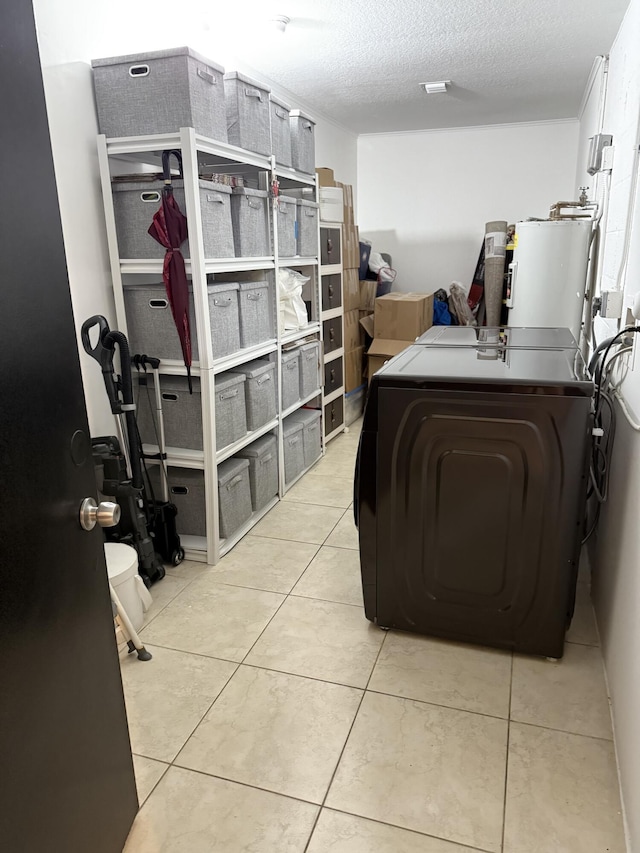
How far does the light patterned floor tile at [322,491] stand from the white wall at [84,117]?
4.06 feet

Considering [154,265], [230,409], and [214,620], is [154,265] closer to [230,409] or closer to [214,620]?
[230,409]

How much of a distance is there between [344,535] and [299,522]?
283 mm

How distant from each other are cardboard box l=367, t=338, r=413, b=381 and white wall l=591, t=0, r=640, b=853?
6.74 ft

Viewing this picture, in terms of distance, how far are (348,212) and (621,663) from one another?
157 inches

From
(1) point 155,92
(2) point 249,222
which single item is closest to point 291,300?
(2) point 249,222

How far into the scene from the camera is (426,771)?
167cm

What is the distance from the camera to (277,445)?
3.45 meters

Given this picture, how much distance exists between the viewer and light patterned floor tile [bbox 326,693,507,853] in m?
1.52

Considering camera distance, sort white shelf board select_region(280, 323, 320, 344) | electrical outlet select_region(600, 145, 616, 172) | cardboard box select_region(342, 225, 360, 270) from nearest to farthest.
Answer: electrical outlet select_region(600, 145, 616, 172)
white shelf board select_region(280, 323, 320, 344)
cardboard box select_region(342, 225, 360, 270)

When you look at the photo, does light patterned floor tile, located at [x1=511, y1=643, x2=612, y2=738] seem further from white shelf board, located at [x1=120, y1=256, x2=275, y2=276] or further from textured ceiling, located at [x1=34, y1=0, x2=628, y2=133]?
textured ceiling, located at [x1=34, y1=0, x2=628, y2=133]

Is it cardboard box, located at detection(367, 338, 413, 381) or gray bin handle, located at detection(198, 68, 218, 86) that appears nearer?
gray bin handle, located at detection(198, 68, 218, 86)

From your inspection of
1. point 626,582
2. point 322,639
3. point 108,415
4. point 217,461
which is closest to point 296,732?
point 322,639

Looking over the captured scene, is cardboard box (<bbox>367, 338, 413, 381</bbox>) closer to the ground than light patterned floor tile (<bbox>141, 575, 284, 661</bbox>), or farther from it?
farther from it

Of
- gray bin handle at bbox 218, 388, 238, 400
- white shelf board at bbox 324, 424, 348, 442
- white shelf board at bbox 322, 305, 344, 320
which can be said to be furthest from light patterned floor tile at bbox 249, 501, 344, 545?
white shelf board at bbox 322, 305, 344, 320
